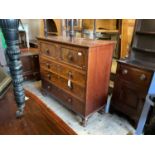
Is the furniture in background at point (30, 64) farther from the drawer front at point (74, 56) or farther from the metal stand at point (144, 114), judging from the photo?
the metal stand at point (144, 114)

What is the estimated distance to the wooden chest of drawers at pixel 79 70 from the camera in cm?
158

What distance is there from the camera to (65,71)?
1.88 m

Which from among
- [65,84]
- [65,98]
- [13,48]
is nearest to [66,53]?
[65,84]

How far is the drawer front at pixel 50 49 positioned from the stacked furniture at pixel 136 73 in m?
0.83

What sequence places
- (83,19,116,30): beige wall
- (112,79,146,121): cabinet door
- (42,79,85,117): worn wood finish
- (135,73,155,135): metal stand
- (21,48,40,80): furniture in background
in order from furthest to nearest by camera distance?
1. (21,48,40,80): furniture in background
2. (83,19,116,30): beige wall
3. (42,79,85,117): worn wood finish
4. (112,79,146,121): cabinet door
5. (135,73,155,135): metal stand

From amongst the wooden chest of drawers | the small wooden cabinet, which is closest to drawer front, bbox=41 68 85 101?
the wooden chest of drawers

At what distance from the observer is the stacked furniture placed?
5.24ft

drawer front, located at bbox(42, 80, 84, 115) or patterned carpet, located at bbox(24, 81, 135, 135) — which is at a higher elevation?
drawer front, located at bbox(42, 80, 84, 115)

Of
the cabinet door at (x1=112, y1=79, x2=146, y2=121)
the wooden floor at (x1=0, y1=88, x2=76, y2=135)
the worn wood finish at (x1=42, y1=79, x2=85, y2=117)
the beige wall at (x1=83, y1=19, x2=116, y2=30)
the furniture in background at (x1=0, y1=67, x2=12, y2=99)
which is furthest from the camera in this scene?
the beige wall at (x1=83, y1=19, x2=116, y2=30)

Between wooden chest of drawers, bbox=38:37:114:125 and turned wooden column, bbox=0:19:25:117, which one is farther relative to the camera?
wooden chest of drawers, bbox=38:37:114:125

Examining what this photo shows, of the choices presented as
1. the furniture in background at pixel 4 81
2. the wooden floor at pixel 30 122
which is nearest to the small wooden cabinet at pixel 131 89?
the wooden floor at pixel 30 122

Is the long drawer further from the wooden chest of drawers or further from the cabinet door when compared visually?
the cabinet door

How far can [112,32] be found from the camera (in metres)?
2.58

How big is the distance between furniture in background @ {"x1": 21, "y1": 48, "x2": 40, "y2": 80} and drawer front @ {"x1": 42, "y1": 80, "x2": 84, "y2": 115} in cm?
63
